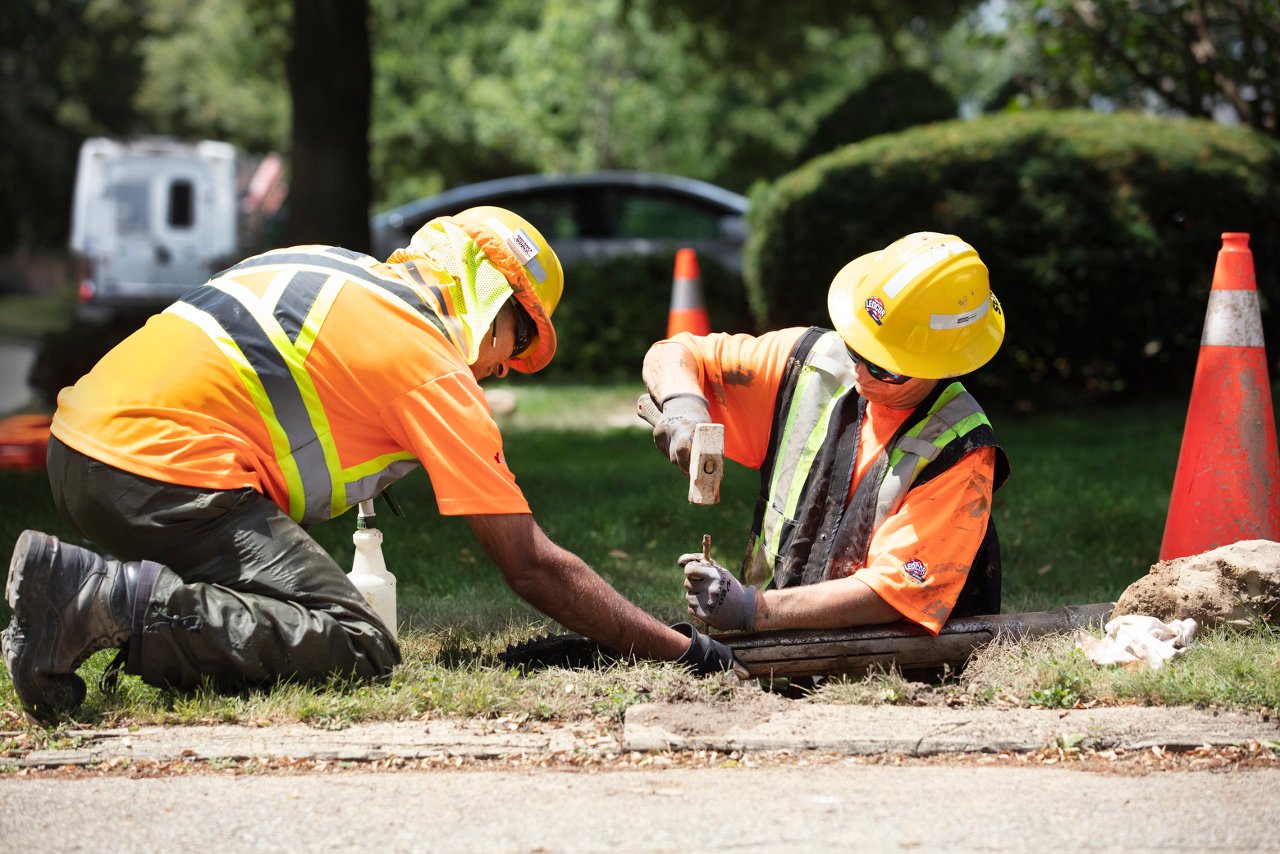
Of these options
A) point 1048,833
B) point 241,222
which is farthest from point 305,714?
point 241,222

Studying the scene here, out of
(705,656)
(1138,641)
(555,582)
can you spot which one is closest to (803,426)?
(705,656)

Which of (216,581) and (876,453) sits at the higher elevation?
(876,453)

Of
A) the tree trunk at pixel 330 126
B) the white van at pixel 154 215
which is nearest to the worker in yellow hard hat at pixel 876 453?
the tree trunk at pixel 330 126

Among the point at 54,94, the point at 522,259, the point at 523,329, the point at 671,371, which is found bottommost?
the point at 671,371

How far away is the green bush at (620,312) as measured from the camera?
12367 mm

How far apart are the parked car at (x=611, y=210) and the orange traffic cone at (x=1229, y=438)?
9581 mm

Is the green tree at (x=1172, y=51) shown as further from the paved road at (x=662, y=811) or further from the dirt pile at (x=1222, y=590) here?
the paved road at (x=662, y=811)

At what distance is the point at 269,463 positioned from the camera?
12.4 feet

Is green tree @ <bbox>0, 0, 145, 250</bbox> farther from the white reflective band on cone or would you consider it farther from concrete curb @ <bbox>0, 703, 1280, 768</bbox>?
concrete curb @ <bbox>0, 703, 1280, 768</bbox>

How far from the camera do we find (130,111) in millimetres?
32438

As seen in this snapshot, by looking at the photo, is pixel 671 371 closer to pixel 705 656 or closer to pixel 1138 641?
pixel 705 656

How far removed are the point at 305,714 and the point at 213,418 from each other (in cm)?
79

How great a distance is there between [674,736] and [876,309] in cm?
130

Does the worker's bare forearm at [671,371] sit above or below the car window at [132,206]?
below
